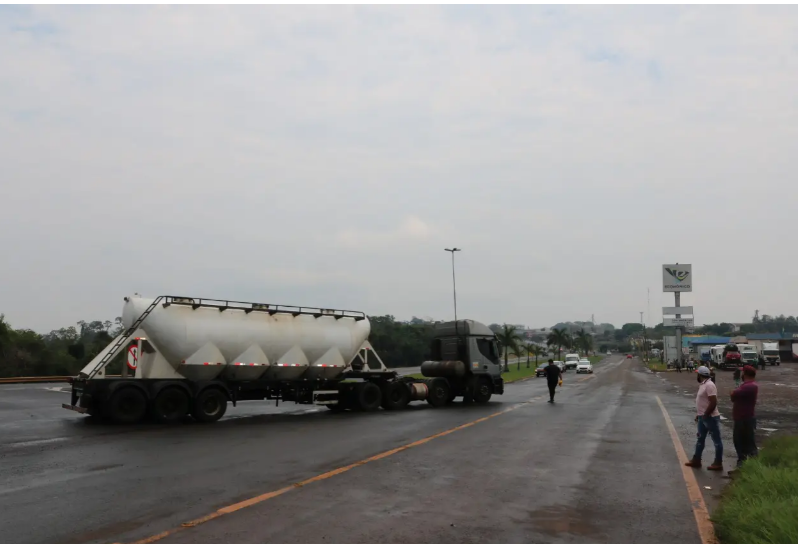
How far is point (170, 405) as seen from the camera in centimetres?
1812

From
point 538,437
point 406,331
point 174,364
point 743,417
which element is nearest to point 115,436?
point 174,364

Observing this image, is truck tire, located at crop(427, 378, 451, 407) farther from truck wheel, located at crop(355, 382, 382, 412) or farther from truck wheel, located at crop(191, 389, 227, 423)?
truck wheel, located at crop(191, 389, 227, 423)

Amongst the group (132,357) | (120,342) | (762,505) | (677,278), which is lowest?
(762,505)

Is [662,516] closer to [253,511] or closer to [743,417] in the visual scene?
[743,417]

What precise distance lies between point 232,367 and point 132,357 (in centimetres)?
279

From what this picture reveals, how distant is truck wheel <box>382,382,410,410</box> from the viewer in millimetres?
23486

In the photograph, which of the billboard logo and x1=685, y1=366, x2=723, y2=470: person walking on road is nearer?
x1=685, y1=366, x2=723, y2=470: person walking on road

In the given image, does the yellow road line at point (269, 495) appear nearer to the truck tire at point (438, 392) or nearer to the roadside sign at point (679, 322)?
the truck tire at point (438, 392)

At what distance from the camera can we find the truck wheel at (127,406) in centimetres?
1703

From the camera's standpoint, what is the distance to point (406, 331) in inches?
4466

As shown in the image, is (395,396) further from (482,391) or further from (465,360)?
(482,391)

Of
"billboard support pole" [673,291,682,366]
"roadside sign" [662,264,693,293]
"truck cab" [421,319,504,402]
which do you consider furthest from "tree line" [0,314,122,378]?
"roadside sign" [662,264,693,293]

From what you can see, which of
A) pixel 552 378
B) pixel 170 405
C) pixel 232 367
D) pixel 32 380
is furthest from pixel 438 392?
pixel 32 380

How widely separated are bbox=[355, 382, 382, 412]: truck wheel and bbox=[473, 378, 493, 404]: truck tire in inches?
172
